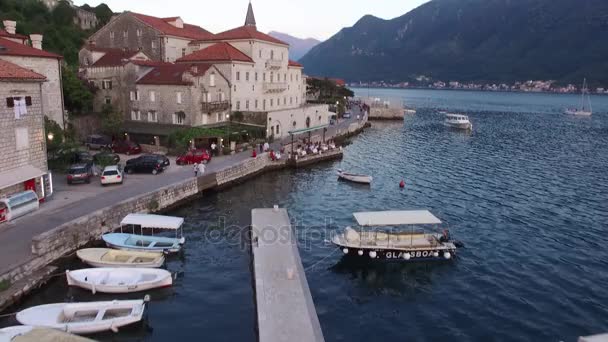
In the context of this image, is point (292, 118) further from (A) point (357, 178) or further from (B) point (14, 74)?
(B) point (14, 74)

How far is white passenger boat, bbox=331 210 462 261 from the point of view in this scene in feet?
87.0

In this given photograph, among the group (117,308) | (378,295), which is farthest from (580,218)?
(117,308)

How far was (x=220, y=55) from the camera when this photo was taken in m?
59.9

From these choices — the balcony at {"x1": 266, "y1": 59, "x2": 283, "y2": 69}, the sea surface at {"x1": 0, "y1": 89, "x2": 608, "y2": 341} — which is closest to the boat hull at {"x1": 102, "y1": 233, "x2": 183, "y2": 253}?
the sea surface at {"x1": 0, "y1": 89, "x2": 608, "y2": 341}

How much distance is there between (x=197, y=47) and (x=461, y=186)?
45.1 m

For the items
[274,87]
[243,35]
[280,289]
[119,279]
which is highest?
[243,35]

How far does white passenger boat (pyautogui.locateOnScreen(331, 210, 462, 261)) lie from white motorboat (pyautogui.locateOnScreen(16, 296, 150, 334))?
472 inches

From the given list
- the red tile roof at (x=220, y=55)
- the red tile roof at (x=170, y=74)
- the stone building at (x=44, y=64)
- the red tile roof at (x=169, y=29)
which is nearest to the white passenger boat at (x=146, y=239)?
the stone building at (x=44, y=64)

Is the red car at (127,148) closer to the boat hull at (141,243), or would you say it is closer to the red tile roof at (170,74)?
the red tile roof at (170,74)

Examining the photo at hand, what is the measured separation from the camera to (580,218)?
36.5m

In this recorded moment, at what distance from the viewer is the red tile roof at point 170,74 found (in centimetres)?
5344

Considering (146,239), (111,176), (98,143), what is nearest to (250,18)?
(98,143)

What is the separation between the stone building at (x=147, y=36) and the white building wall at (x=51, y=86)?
24.0 m

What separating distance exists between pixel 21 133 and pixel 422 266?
25676 millimetres
